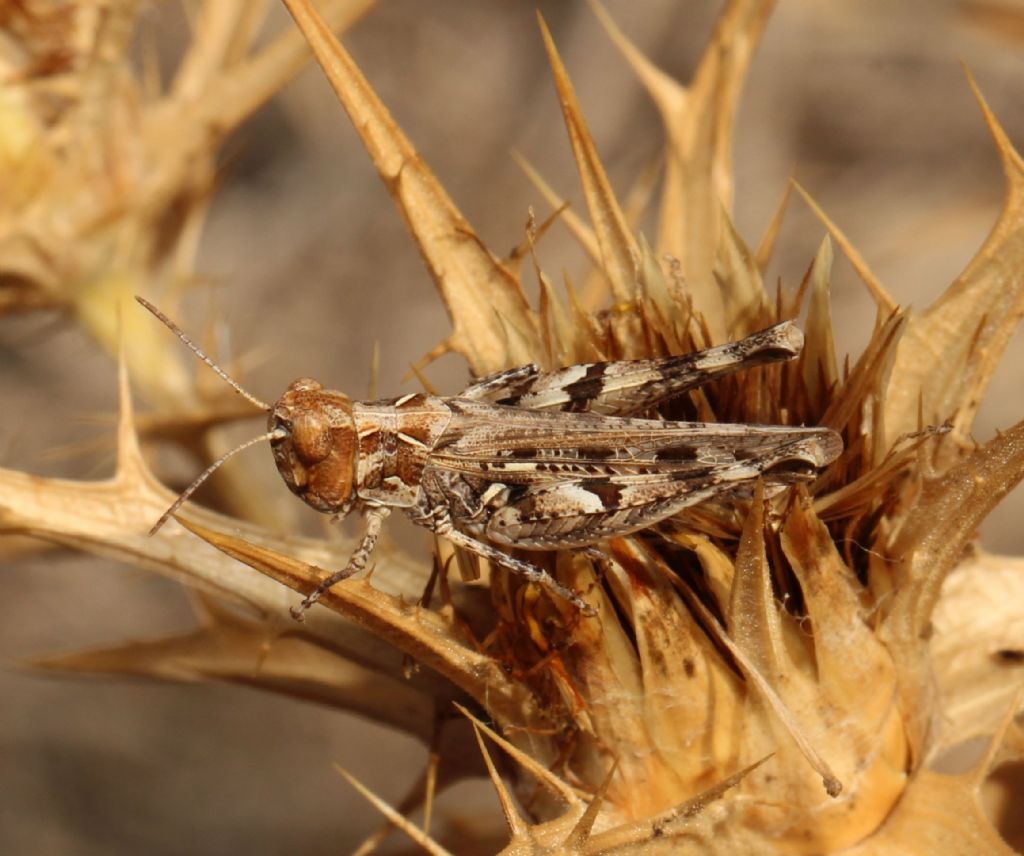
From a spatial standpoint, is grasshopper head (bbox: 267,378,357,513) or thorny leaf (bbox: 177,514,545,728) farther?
grasshopper head (bbox: 267,378,357,513)

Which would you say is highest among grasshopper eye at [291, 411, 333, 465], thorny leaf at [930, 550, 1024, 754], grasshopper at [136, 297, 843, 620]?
grasshopper eye at [291, 411, 333, 465]

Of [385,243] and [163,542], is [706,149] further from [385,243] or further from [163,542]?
[385,243]

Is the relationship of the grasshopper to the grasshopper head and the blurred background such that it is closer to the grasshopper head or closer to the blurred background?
the grasshopper head

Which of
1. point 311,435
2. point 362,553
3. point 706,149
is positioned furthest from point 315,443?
point 706,149

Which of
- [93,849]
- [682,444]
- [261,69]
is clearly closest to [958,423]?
[682,444]

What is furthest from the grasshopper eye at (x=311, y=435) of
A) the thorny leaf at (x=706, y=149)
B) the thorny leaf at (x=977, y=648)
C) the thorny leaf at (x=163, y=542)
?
the thorny leaf at (x=977, y=648)

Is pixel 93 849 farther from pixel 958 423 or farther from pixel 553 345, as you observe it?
pixel 958 423

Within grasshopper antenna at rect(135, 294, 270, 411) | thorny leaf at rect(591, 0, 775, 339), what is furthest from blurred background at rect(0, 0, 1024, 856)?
thorny leaf at rect(591, 0, 775, 339)
